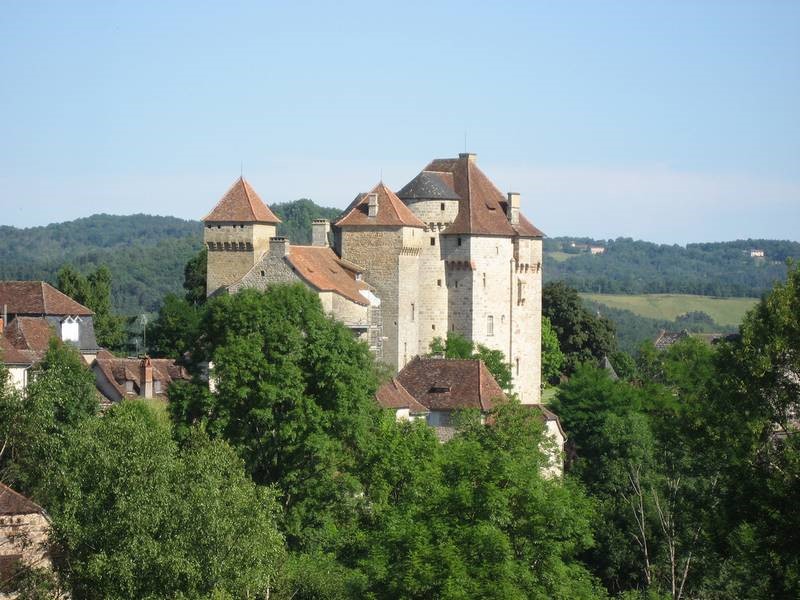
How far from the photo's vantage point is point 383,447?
48.5 metres

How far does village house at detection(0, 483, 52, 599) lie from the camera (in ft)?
126

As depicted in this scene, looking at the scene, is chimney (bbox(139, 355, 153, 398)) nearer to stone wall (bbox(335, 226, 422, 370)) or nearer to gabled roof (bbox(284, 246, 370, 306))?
gabled roof (bbox(284, 246, 370, 306))

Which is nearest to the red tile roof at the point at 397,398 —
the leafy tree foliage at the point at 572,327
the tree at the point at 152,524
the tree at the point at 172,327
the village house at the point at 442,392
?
the village house at the point at 442,392

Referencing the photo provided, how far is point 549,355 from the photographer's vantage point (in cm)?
9912

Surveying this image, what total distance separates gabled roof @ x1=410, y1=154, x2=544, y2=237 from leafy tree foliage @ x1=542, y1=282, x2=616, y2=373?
650 inches

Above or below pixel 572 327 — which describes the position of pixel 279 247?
above

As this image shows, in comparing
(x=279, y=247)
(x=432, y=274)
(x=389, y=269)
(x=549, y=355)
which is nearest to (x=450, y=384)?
(x=279, y=247)

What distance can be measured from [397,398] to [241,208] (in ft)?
59.9

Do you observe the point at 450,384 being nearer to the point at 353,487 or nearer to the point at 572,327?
the point at 353,487

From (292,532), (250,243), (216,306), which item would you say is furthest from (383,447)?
(250,243)

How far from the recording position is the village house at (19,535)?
126ft

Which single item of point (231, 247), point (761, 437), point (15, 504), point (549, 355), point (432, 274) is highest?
point (231, 247)

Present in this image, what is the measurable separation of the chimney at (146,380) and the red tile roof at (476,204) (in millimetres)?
19642

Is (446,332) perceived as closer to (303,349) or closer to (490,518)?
(303,349)
